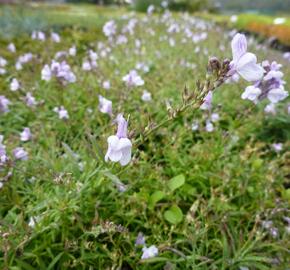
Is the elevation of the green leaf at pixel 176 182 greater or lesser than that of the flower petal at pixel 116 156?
lesser

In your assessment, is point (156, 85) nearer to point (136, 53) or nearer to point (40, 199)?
point (136, 53)

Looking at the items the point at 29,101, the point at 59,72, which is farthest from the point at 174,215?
the point at 29,101

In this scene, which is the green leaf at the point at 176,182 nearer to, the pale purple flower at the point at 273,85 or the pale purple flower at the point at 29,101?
the pale purple flower at the point at 273,85

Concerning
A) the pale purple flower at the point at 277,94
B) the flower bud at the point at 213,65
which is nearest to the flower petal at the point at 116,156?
the flower bud at the point at 213,65

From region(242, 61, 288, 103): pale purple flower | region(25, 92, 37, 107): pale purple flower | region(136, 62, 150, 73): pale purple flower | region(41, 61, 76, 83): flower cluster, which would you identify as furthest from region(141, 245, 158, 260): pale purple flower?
region(136, 62, 150, 73): pale purple flower

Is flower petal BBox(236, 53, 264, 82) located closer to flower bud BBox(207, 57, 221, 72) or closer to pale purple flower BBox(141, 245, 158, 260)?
flower bud BBox(207, 57, 221, 72)

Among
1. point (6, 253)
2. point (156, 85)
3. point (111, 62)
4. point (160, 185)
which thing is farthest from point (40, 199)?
point (111, 62)

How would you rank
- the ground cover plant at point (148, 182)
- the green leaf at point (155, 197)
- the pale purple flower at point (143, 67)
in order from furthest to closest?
the pale purple flower at point (143, 67)
the green leaf at point (155, 197)
the ground cover plant at point (148, 182)
